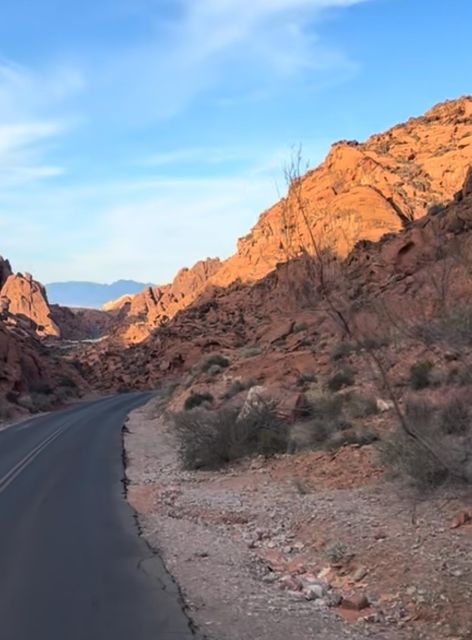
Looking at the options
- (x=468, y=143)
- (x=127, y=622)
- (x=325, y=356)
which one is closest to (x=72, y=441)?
(x=325, y=356)

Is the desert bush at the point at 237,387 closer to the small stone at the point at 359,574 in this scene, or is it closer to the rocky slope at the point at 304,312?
the rocky slope at the point at 304,312

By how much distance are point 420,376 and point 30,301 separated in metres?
133

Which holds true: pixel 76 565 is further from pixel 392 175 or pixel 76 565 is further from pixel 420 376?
pixel 392 175

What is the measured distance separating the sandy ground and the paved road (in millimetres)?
367

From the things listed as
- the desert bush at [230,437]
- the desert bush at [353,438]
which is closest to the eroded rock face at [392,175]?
the desert bush at [230,437]

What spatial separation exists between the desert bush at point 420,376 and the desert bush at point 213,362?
64.6 feet

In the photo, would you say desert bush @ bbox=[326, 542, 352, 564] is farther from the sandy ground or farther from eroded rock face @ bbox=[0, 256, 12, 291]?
eroded rock face @ bbox=[0, 256, 12, 291]

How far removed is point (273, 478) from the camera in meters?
14.7

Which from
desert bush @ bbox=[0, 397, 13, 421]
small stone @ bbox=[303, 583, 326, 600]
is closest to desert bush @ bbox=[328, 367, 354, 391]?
small stone @ bbox=[303, 583, 326, 600]

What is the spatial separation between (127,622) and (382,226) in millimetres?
48848

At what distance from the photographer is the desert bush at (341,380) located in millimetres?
19938

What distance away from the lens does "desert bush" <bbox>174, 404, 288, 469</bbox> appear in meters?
17.0

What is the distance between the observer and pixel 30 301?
463 feet

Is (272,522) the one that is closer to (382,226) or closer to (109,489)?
(109,489)
